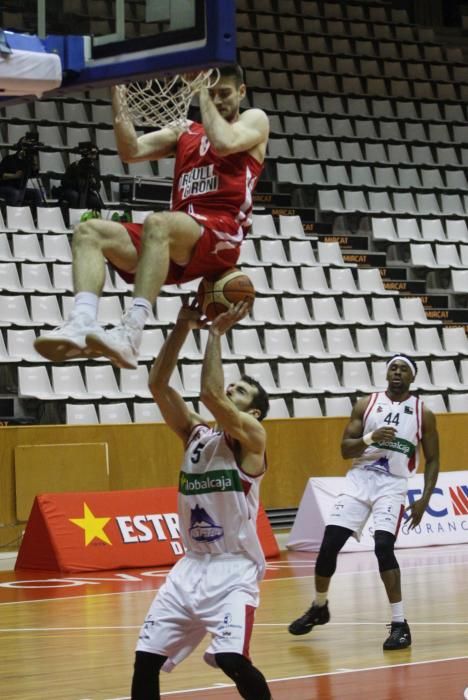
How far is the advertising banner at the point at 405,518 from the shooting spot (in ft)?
49.1

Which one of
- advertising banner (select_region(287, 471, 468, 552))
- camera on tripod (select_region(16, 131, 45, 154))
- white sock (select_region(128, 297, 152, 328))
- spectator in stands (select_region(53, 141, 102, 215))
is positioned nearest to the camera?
white sock (select_region(128, 297, 152, 328))

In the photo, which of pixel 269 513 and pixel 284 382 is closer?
pixel 269 513

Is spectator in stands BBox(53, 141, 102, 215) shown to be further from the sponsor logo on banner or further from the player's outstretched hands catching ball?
the player's outstretched hands catching ball

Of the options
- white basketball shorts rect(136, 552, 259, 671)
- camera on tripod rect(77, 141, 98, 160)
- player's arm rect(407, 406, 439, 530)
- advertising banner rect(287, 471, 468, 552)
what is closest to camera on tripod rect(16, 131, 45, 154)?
camera on tripod rect(77, 141, 98, 160)

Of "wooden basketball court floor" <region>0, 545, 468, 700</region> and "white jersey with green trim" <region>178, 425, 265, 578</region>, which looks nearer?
"white jersey with green trim" <region>178, 425, 265, 578</region>

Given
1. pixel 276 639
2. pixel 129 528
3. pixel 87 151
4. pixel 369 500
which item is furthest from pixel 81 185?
pixel 276 639

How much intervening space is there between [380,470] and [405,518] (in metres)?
5.62

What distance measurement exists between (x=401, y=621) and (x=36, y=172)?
9.39m

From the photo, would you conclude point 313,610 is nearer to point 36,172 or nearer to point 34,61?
point 34,61

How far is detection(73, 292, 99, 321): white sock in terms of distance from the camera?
5.54m

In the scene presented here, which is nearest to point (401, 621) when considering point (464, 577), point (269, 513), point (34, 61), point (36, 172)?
point (464, 577)

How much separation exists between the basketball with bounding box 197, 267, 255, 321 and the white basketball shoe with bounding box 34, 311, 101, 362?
673 millimetres

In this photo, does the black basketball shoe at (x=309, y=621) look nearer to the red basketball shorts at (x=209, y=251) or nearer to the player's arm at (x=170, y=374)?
the player's arm at (x=170, y=374)

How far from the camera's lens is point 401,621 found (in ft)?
30.3
